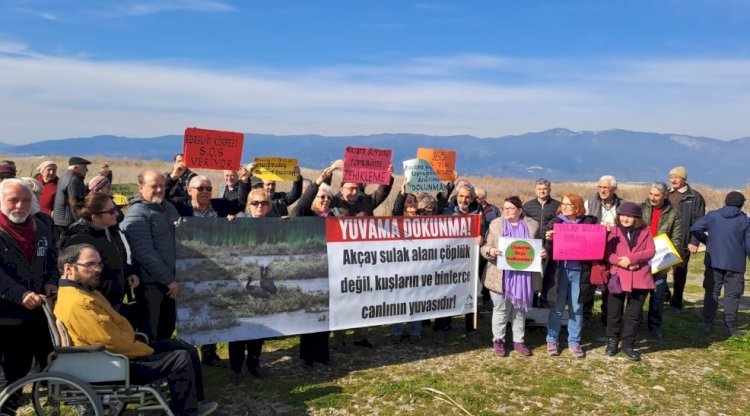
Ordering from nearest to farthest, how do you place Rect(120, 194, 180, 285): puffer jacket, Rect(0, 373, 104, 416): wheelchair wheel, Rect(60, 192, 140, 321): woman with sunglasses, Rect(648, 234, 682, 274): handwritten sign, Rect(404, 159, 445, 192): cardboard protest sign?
Rect(0, 373, 104, 416): wheelchair wheel < Rect(60, 192, 140, 321): woman with sunglasses < Rect(120, 194, 180, 285): puffer jacket < Rect(648, 234, 682, 274): handwritten sign < Rect(404, 159, 445, 192): cardboard protest sign

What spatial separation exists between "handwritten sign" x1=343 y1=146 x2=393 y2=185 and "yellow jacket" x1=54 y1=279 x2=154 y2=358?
12.5ft

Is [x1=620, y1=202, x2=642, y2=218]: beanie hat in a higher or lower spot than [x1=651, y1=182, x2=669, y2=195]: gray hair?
lower

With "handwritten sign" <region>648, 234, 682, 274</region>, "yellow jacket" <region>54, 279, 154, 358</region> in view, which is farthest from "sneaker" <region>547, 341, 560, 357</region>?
"yellow jacket" <region>54, 279, 154, 358</region>

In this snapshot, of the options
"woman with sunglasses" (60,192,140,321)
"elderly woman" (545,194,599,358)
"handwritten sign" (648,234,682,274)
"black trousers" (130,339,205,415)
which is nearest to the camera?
"black trousers" (130,339,205,415)

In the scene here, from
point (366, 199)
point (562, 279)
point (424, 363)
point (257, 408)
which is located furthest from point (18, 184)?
point (562, 279)

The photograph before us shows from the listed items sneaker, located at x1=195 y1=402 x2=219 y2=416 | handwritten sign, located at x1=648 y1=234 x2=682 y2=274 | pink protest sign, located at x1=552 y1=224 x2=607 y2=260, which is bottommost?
sneaker, located at x1=195 y1=402 x2=219 y2=416

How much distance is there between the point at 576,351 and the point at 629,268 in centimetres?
128

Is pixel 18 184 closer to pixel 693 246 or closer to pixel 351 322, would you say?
pixel 351 322

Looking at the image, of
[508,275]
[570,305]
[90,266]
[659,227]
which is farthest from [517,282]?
[90,266]

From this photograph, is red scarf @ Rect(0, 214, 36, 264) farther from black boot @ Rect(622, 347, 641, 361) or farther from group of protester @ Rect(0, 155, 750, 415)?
black boot @ Rect(622, 347, 641, 361)

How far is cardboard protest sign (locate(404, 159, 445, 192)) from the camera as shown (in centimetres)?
809

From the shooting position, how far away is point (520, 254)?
6723 mm

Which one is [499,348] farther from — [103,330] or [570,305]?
[103,330]

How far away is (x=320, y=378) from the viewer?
6.18 m
